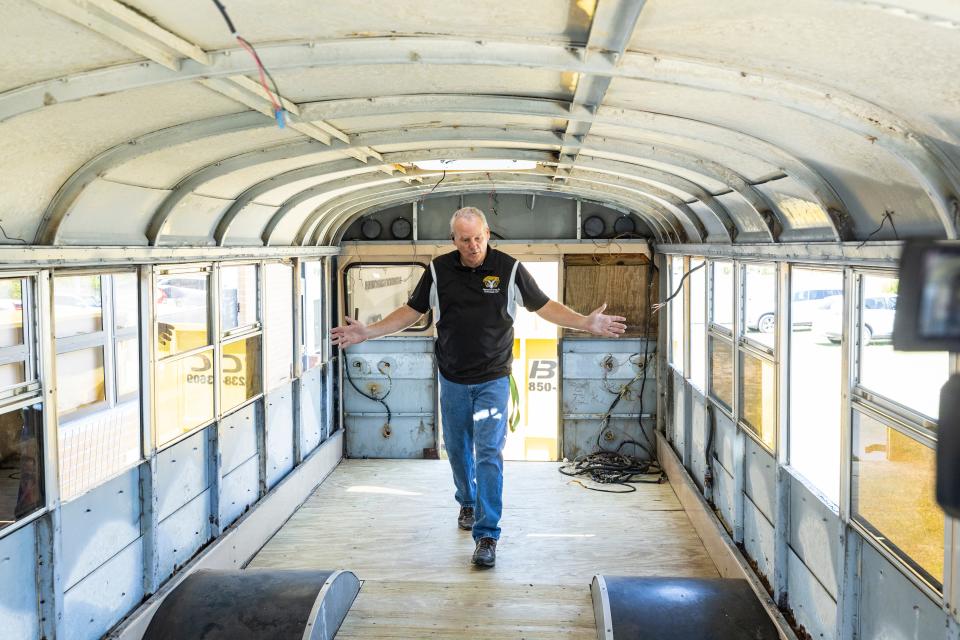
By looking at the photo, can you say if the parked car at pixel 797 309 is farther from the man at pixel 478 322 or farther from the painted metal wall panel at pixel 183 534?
the painted metal wall panel at pixel 183 534

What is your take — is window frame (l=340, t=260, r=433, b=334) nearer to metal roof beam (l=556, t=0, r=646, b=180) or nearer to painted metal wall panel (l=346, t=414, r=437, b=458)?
painted metal wall panel (l=346, t=414, r=437, b=458)

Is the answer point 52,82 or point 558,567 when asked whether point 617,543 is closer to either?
point 558,567

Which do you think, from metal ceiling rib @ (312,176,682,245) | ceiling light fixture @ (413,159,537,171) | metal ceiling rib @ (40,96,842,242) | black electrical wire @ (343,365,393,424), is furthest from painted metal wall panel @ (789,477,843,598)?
black electrical wire @ (343,365,393,424)

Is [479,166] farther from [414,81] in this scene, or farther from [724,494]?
[414,81]

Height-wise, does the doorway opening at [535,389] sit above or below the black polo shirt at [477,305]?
below

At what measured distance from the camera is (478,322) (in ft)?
18.2

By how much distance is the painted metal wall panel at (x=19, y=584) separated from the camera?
381 cm

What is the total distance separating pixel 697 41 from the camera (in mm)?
2727

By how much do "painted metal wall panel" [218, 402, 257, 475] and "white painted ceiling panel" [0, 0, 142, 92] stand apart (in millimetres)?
3843

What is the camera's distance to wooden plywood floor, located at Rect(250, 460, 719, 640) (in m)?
5.24

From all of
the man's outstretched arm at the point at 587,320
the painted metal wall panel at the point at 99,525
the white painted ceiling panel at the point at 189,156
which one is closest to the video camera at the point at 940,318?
the man's outstretched arm at the point at 587,320

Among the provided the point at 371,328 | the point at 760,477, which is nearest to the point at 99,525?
the point at 371,328

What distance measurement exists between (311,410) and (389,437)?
4.38 ft

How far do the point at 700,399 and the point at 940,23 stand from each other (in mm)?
5928
